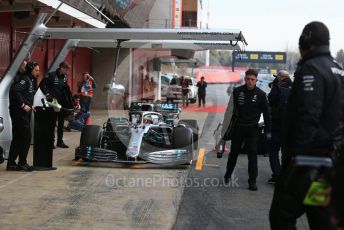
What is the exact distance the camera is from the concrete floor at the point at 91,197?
594 cm

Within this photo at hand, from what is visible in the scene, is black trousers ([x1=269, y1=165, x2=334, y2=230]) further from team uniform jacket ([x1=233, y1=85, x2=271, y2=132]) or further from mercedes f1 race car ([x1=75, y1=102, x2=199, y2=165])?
mercedes f1 race car ([x1=75, y1=102, x2=199, y2=165])

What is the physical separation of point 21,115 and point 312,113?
243 inches

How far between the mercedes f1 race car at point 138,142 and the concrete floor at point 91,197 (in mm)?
198

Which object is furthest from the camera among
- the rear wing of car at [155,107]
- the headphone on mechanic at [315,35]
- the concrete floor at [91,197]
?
the rear wing of car at [155,107]

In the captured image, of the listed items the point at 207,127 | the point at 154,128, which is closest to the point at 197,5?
the point at 207,127

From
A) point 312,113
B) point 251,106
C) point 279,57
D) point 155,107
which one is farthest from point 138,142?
point 279,57

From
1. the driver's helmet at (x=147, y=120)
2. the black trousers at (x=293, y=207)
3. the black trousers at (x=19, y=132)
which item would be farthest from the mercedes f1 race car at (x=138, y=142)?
the black trousers at (x=293, y=207)

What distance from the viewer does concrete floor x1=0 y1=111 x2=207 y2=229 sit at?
5.94 meters

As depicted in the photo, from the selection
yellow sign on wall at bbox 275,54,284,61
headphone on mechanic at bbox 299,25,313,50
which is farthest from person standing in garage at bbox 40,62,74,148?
yellow sign on wall at bbox 275,54,284,61

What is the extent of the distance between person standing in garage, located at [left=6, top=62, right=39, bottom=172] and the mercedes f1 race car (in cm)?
111

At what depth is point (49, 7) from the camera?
46.1 feet

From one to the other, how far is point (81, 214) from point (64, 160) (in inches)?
166

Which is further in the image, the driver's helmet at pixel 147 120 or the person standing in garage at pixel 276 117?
the driver's helmet at pixel 147 120

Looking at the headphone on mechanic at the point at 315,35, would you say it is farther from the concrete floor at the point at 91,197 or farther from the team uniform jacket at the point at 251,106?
the team uniform jacket at the point at 251,106
